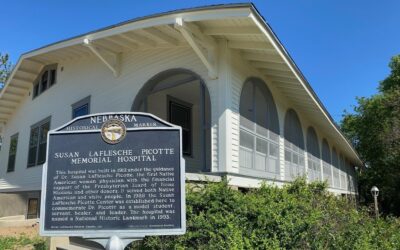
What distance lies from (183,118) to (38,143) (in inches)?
277

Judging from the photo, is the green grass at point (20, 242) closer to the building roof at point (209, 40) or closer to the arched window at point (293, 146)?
the building roof at point (209, 40)

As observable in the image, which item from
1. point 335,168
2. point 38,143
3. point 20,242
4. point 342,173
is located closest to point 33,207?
point 38,143

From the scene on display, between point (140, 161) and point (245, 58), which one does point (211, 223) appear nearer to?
point (140, 161)

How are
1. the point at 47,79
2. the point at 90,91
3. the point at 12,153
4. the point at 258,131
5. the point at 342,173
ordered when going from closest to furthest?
1. the point at 258,131
2. the point at 90,91
3. the point at 47,79
4. the point at 12,153
5. the point at 342,173

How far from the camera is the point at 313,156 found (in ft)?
65.9

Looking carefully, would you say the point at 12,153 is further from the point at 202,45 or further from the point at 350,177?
the point at 350,177

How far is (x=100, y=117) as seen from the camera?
5.20 meters

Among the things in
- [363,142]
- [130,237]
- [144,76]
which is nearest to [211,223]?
[130,237]

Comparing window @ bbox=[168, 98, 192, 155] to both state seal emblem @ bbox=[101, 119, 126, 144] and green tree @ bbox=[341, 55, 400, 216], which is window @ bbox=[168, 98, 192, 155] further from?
green tree @ bbox=[341, 55, 400, 216]

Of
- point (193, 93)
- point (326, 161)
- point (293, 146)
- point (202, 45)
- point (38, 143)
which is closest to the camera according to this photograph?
point (202, 45)

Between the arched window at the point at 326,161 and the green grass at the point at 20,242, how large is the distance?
15.7m

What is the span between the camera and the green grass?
33.4 feet

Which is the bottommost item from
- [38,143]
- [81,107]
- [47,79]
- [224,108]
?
[224,108]

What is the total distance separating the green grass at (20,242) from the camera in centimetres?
1019
